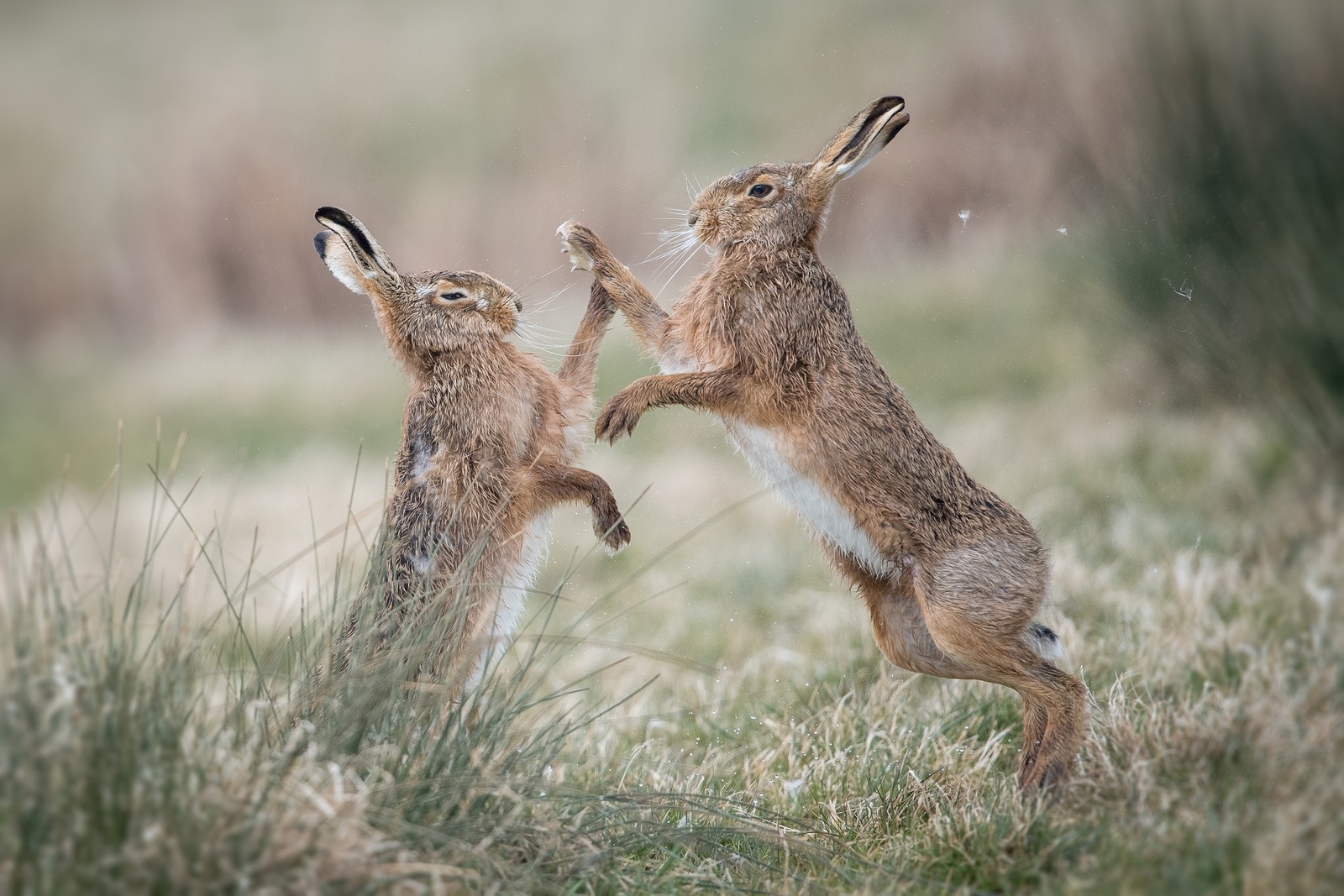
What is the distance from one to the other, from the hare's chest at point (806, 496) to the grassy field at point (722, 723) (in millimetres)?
126

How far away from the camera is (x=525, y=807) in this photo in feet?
11.6

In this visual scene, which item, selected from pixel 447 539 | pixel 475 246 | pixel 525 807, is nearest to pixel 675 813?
pixel 525 807

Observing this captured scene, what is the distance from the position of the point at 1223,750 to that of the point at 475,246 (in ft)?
34.2

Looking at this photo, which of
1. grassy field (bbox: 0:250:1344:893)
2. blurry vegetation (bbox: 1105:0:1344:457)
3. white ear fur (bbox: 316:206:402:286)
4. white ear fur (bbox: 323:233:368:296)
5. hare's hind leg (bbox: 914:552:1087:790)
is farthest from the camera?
blurry vegetation (bbox: 1105:0:1344:457)

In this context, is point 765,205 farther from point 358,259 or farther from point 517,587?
point 517,587

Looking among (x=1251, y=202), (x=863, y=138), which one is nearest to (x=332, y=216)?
(x=863, y=138)

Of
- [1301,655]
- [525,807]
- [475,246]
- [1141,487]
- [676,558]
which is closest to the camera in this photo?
[525,807]

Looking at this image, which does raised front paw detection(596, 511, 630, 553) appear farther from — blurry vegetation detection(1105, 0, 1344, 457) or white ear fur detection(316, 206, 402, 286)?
blurry vegetation detection(1105, 0, 1344, 457)

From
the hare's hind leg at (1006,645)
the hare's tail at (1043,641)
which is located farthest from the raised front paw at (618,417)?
the hare's tail at (1043,641)

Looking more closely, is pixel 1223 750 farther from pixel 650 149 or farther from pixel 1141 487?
pixel 650 149

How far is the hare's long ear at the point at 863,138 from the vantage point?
13.4ft

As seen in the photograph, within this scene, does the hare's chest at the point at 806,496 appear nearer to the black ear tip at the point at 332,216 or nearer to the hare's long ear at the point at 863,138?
the hare's long ear at the point at 863,138

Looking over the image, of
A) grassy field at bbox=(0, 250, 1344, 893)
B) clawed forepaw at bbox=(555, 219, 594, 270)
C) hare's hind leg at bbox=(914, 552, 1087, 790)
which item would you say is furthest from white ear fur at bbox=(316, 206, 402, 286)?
hare's hind leg at bbox=(914, 552, 1087, 790)

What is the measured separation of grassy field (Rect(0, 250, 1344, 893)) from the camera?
110 inches
